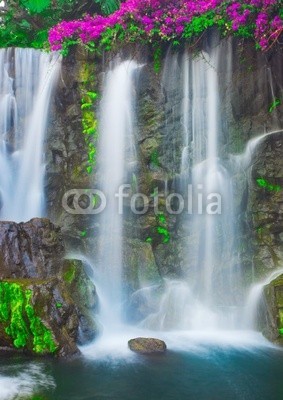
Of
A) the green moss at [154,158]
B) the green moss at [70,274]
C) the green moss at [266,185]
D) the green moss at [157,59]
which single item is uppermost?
the green moss at [157,59]

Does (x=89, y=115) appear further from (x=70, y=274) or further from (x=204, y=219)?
(x=70, y=274)

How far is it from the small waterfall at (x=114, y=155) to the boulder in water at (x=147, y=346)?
276cm

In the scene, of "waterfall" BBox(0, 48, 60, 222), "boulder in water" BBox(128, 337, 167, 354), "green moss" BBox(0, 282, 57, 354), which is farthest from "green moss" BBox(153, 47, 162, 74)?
"boulder in water" BBox(128, 337, 167, 354)

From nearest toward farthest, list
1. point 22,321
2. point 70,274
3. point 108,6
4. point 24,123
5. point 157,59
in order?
1. point 22,321
2. point 70,274
3. point 157,59
4. point 24,123
5. point 108,6

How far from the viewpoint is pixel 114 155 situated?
11523 mm

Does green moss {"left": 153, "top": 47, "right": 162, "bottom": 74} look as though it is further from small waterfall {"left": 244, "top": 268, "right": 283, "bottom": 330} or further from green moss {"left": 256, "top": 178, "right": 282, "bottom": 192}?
small waterfall {"left": 244, "top": 268, "right": 283, "bottom": 330}

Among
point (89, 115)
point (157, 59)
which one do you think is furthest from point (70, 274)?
point (157, 59)

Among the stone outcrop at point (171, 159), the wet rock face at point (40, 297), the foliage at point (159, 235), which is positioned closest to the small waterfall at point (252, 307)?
the stone outcrop at point (171, 159)

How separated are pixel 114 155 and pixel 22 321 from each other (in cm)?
576

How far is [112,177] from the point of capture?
11.4 meters

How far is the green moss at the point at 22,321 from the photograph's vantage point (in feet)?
22.2

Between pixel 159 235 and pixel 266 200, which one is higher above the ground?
pixel 266 200

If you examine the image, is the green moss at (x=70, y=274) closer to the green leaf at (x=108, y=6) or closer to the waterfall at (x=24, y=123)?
the waterfall at (x=24, y=123)

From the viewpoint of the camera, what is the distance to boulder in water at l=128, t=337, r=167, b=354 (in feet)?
22.7
